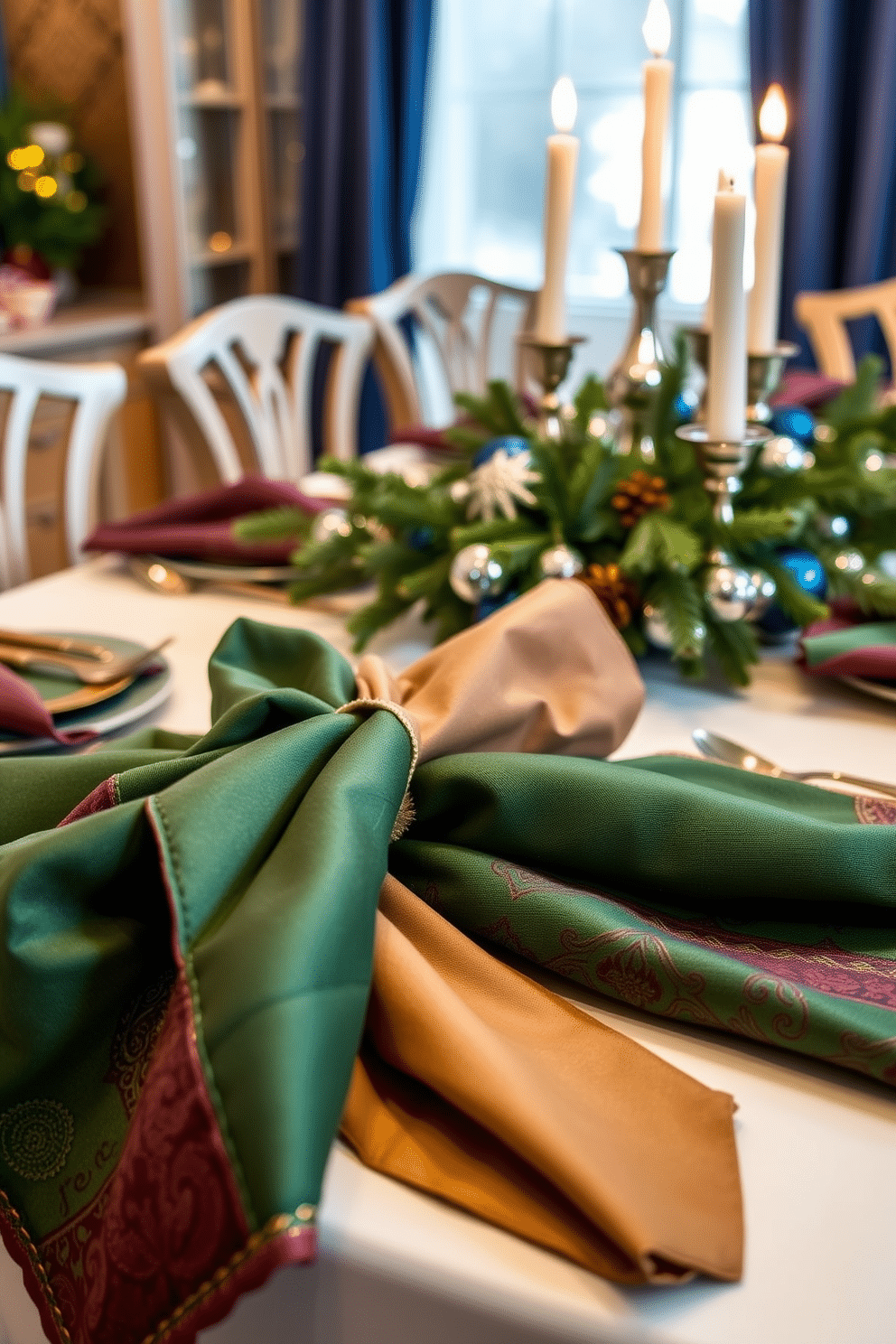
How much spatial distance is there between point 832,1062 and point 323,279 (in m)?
3.13

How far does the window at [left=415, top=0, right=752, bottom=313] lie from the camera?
2.95m

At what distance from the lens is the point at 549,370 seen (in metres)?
1.06

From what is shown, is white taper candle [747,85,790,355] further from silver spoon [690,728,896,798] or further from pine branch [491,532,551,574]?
silver spoon [690,728,896,798]

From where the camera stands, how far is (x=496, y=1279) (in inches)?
13.9

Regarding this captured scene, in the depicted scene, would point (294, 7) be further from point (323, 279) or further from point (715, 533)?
point (715, 533)

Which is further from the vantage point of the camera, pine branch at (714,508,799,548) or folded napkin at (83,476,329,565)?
folded napkin at (83,476,329,565)

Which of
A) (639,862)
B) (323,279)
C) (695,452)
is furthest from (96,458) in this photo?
(323,279)

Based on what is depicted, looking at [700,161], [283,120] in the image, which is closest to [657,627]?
[700,161]

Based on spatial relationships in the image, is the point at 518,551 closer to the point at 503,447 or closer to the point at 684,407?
the point at 503,447

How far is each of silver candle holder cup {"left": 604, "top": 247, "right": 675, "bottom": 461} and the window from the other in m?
1.95

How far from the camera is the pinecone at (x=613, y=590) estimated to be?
84 cm

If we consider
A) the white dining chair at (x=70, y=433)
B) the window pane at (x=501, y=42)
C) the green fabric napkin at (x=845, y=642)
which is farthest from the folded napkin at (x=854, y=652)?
the window pane at (x=501, y=42)

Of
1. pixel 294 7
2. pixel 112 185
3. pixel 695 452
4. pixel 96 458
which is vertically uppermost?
pixel 294 7

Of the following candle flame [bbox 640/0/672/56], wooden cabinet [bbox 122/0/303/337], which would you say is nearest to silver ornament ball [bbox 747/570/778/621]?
candle flame [bbox 640/0/672/56]
